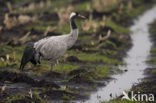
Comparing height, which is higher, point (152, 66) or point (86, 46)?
point (86, 46)

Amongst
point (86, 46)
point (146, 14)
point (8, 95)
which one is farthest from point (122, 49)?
point (146, 14)

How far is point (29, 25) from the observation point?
29656 millimetres

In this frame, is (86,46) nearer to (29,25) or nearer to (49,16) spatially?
(29,25)

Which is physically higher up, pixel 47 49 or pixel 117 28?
pixel 117 28

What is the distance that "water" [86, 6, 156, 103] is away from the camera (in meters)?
15.1

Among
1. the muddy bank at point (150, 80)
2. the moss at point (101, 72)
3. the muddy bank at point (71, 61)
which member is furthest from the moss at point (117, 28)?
the moss at point (101, 72)

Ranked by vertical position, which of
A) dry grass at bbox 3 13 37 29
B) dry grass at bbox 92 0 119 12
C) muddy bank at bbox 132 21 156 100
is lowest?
muddy bank at bbox 132 21 156 100

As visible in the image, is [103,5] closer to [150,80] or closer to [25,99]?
[150,80]

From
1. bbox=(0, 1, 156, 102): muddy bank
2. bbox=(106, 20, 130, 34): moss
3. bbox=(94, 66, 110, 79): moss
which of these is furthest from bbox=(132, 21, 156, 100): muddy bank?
bbox=(106, 20, 130, 34): moss

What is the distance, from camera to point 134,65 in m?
20.4

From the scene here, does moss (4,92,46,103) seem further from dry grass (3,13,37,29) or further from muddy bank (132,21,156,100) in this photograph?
dry grass (3,13,37,29)

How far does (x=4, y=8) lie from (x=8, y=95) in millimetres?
23619

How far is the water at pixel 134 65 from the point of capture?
596 inches

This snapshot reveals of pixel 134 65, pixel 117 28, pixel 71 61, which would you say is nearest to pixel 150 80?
pixel 134 65
